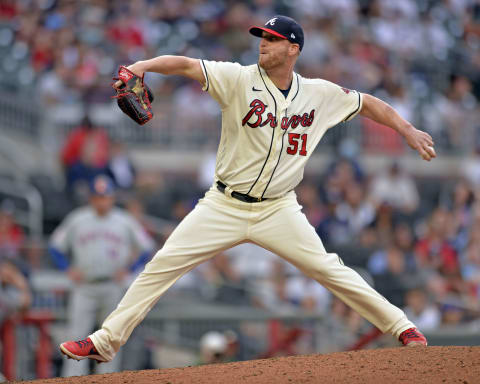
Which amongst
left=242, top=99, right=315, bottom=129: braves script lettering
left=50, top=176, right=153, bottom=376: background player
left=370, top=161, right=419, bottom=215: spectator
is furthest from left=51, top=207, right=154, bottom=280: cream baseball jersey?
left=370, top=161, right=419, bottom=215: spectator

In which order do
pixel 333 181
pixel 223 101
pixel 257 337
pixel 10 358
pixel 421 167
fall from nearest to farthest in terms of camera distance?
pixel 223 101 → pixel 10 358 → pixel 257 337 → pixel 333 181 → pixel 421 167

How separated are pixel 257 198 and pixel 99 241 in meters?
4.05

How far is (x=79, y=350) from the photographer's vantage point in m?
6.00

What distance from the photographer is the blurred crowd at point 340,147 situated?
11.8m

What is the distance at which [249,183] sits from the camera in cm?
620

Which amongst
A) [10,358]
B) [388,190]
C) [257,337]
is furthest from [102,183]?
[388,190]

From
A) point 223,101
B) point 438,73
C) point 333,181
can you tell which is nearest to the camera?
point 223,101

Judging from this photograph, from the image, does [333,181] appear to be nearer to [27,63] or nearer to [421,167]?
[421,167]

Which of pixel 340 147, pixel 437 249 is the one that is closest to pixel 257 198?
pixel 437 249

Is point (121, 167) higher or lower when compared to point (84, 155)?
lower

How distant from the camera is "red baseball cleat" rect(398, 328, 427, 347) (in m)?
6.29

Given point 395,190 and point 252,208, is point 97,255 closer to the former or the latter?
point 252,208

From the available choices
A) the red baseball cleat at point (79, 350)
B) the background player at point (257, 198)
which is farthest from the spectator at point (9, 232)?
the background player at point (257, 198)

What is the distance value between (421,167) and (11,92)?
6845 mm
